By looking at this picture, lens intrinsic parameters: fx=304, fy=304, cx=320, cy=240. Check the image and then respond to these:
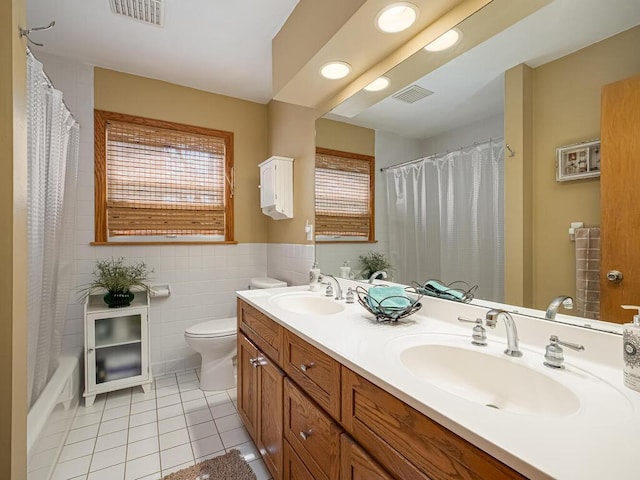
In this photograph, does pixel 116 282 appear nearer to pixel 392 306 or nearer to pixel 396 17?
pixel 392 306

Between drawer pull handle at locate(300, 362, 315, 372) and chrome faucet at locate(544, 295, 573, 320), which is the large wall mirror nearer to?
chrome faucet at locate(544, 295, 573, 320)

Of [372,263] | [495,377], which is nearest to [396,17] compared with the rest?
[372,263]

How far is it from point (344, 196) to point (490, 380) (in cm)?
131

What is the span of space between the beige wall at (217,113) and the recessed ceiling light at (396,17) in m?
1.92

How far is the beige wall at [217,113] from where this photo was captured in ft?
8.07

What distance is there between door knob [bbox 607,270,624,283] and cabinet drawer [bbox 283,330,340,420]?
807mm

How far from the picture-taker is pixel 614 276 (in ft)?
2.77

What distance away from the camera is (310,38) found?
1.60 meters

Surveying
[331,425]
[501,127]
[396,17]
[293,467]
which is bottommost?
[293,467]

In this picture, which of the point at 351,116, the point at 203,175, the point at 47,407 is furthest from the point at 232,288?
the point at 351,116

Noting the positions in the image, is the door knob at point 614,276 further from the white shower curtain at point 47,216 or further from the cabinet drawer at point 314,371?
the white shower curtain at point 47,216

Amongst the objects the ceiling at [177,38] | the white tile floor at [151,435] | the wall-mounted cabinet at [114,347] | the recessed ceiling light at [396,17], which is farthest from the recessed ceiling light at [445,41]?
the wall-mounted cabinet at [114,347]

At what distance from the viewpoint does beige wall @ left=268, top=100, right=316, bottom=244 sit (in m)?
2.30

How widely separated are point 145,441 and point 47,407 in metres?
0.57
